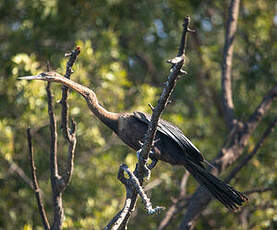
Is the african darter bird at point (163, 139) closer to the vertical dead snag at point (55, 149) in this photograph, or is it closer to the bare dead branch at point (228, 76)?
the vertical dead snag at point (55, 149)

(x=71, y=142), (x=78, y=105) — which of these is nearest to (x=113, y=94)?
(x=78, y=105)

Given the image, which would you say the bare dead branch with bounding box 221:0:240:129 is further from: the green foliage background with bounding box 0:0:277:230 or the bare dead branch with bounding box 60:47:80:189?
the bare dead branch with bounding box 60:47:80:189

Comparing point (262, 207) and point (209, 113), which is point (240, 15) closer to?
point (209, 113)

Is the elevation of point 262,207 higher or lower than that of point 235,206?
lower

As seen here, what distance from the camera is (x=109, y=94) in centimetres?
647

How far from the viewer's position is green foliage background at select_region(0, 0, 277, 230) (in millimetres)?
6148

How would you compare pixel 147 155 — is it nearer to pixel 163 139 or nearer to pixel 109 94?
pixel 163 139

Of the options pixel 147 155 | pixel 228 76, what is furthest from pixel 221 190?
pixel 228 76

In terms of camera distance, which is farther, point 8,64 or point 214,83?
point 214,83

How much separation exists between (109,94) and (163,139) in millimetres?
2170

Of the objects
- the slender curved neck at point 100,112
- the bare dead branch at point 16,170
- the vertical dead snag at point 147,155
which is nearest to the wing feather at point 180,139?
the slender curved neck at point 100,112

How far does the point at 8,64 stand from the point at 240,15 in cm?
384

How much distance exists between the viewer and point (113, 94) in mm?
6480

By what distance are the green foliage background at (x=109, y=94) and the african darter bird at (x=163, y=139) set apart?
5.23 ft
